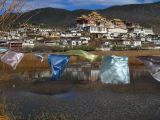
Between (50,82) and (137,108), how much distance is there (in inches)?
612

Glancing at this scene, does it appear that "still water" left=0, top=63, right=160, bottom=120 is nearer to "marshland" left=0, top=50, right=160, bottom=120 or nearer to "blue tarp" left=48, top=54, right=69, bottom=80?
"marshland" left=0, top=50, right=160, bottom=120

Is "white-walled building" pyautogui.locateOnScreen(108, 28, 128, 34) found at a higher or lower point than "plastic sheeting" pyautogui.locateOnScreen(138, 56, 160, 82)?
lower

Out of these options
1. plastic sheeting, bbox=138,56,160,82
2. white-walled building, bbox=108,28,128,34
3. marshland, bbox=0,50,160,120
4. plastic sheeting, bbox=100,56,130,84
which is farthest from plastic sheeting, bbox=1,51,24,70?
white-walled building, bbox=108,28,128,34

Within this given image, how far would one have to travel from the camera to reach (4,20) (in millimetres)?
6379

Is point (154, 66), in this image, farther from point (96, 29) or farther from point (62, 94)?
point (96, 29)

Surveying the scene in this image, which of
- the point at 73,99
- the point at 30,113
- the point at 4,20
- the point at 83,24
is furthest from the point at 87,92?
the point at 83,24

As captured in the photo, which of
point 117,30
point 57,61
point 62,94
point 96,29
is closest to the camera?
point 57,61

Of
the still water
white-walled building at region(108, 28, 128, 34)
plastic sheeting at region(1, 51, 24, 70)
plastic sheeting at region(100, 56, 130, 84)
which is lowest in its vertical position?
white-walled building at region(108, 28, 128, 34)

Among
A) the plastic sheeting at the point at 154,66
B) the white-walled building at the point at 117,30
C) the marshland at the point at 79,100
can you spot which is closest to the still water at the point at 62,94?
the marshland at the point at 79,100

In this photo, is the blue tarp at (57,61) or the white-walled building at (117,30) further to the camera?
the white-walled building at (117,30)

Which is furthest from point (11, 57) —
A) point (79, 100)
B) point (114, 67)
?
point (79, 100)

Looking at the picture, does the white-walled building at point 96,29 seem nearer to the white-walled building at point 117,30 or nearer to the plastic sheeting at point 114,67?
the white-walled building at point 117,30

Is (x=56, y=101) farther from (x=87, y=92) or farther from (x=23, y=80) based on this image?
(x=23, y=80)

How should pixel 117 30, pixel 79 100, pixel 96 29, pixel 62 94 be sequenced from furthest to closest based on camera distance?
1. pixel 117 30
2. pixel 96 29
3. pixel 62 94
4. pixel 79 100
